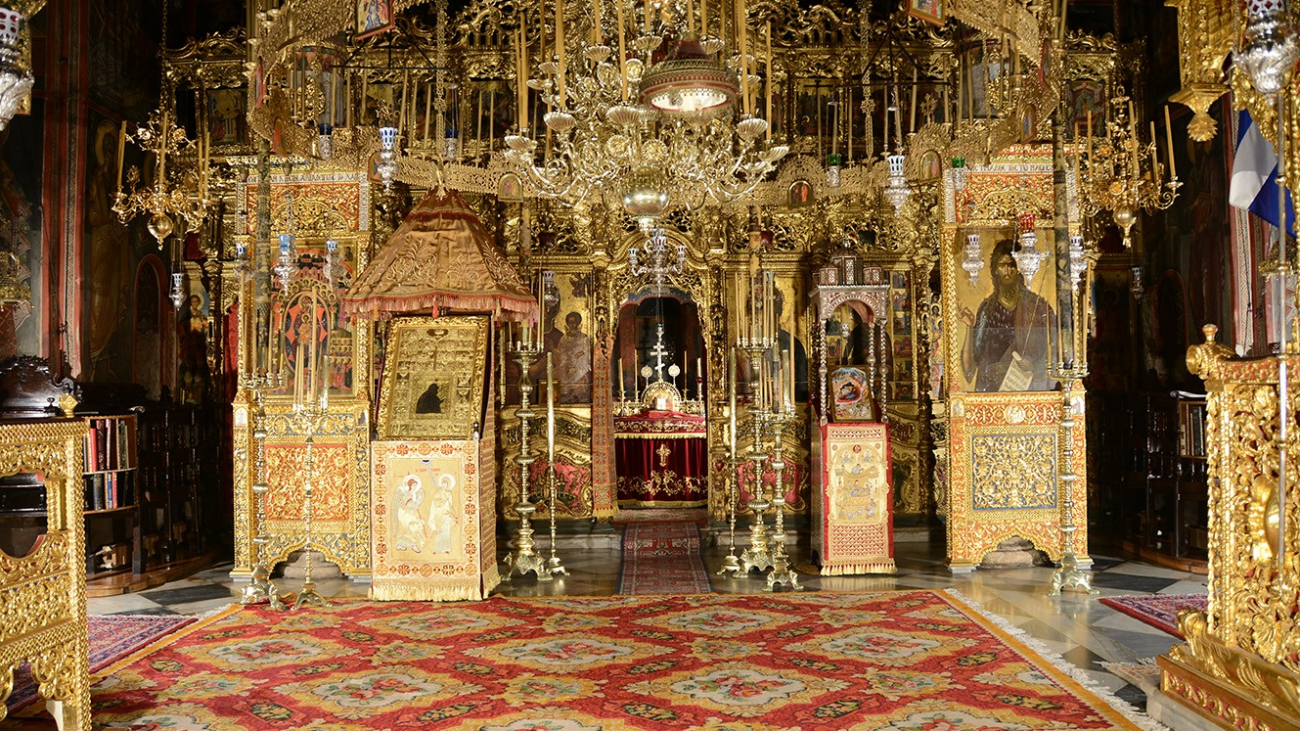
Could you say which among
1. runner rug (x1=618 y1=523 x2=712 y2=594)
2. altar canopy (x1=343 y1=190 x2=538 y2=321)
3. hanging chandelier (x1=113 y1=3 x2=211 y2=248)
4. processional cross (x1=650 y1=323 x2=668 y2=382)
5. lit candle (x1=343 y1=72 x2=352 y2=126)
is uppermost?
lit candle (x1=343 y1=72 x2=352 y2=126)

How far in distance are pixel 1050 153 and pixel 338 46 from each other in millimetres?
6079

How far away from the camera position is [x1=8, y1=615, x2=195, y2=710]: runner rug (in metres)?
4.65

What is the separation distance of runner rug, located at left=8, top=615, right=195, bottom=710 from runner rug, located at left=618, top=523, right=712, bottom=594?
2.99 meters

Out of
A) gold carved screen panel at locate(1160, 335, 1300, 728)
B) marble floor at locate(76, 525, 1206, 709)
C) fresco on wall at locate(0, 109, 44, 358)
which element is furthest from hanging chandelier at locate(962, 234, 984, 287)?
fresco on wall at locate(0, 109, 44, 358)

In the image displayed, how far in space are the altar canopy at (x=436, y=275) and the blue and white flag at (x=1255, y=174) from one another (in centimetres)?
447

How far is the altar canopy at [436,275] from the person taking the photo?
6832 millimetres

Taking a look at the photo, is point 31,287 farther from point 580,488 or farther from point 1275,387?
point 1275,387

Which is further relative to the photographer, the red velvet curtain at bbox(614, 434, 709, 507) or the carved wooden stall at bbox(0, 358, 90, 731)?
the red velvet curtain at bbox(614, 434, 709, 507)

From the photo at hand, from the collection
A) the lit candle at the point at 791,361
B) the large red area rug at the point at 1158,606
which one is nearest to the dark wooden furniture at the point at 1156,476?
the large red area rug at the point at 1158,606

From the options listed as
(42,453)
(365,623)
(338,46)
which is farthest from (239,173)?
(42,453)

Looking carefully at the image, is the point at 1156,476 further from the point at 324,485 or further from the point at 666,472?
the point at 324,485

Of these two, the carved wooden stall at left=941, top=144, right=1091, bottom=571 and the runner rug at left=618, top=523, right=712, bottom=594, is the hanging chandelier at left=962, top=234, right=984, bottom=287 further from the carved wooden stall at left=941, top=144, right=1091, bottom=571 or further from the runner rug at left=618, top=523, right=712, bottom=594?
the runner rug at left=618, top=523, right=712, bottom=594

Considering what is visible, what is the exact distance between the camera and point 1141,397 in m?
8.86

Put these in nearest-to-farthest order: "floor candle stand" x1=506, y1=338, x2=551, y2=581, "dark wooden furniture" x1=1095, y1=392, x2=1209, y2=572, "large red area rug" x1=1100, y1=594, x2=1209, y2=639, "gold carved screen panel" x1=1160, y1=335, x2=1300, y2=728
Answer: "gold carved screen panel" x1=1160, y1=335, x2=1300, y2=728 → "large red area rug" x1=1100, y1=594, x2=1209, y2=639 → "floor candle stand" x1=506, y1=338, x2=551, y2=581 → "dark wooden furniture" x1=1095, y1=392, x2=1209, y2=572
